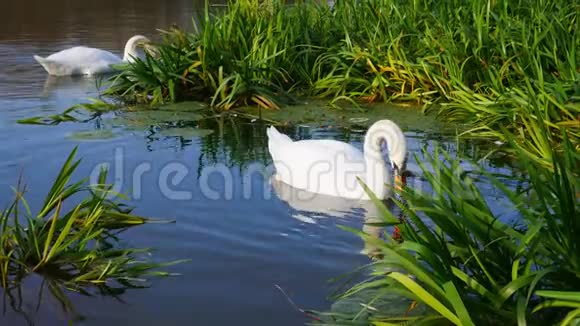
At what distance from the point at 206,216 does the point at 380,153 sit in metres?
1.45

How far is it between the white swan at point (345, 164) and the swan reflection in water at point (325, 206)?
4 centimetres

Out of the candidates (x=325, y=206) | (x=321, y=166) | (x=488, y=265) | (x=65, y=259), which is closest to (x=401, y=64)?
(x=321, y=166)

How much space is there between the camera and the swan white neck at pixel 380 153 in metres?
6.14

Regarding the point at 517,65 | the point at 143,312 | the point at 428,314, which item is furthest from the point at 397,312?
the point at 517,65

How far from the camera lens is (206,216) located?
18.6ft

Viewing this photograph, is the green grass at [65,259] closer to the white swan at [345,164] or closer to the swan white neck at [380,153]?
the white swan at [345,164]

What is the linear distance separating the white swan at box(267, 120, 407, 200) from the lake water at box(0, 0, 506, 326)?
17 centimetres

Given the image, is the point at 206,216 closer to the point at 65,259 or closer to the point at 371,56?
the point at 65,259

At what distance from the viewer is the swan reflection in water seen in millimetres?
5766

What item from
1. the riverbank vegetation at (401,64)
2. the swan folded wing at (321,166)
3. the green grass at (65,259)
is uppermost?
the riverbank vegetation at (401,64)

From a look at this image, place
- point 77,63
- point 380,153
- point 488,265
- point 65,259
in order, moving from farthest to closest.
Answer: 1. point 77,63
2. point 380,153
3. point 65,259
4. point 488,265

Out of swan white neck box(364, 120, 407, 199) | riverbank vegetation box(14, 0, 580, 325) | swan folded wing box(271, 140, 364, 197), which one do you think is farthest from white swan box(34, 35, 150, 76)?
swan white neck box(364, 120, 407, 199)

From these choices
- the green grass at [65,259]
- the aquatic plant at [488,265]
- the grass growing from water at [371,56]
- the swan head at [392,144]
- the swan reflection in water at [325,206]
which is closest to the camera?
the aquatic plant at [488,265]

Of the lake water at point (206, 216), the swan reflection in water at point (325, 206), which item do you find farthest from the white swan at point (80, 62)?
the swan reflection in water at point (325, 206)
